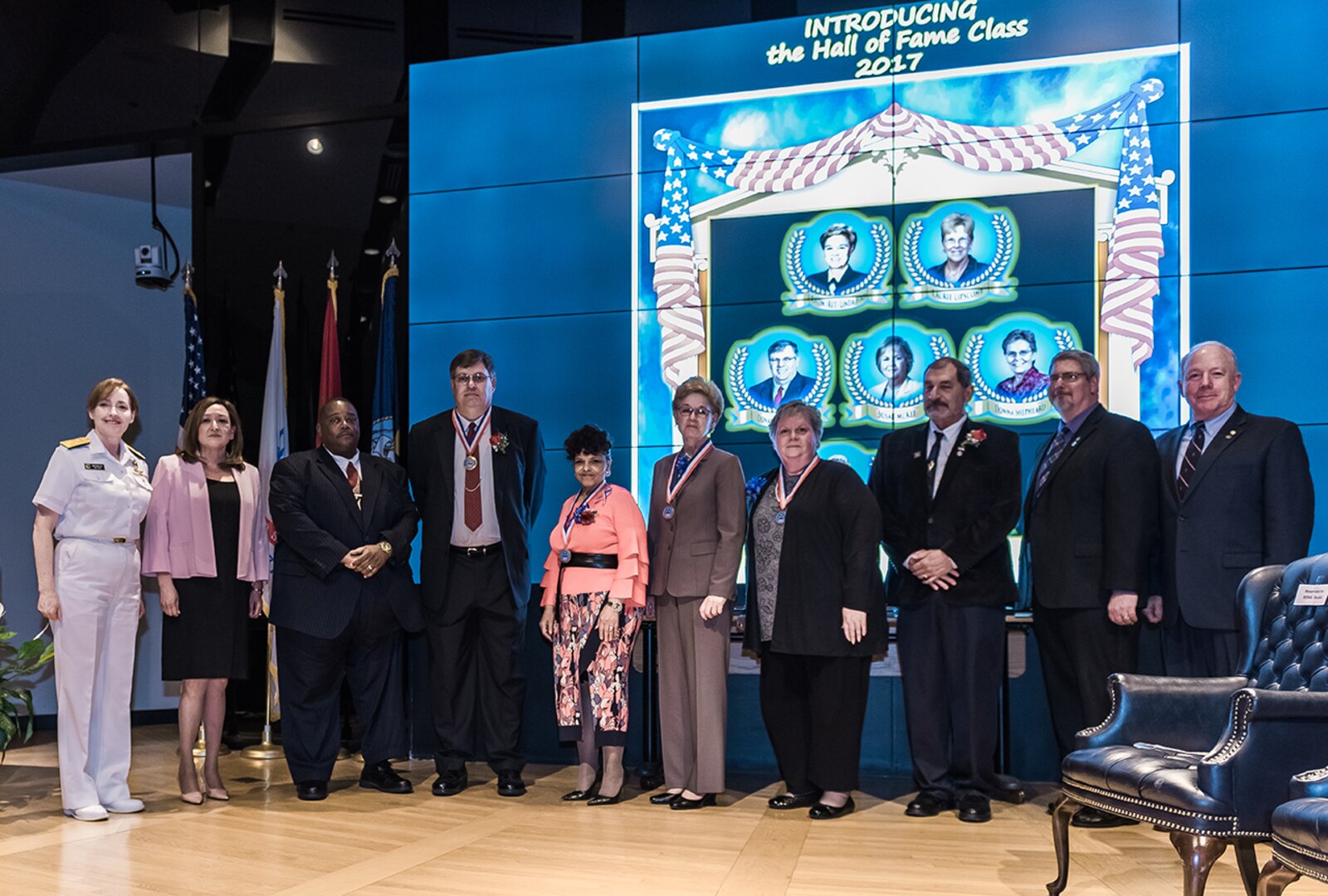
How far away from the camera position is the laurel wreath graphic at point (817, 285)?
223 inches

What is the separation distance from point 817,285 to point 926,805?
250 cm

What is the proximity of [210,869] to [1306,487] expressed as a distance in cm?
393

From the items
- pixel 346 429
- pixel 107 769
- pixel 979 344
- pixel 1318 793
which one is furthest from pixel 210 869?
pixel 979 344

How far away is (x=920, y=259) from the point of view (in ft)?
18.4

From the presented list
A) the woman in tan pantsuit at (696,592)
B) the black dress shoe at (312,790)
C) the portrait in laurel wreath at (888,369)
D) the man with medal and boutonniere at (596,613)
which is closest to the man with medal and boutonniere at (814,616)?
the woman in tan pantsuit at (696,592)

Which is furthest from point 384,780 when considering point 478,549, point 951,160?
point 951,160

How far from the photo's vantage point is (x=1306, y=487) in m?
4.20

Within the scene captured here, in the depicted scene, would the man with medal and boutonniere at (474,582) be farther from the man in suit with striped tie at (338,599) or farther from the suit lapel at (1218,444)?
the suit lapel at (1218,444)

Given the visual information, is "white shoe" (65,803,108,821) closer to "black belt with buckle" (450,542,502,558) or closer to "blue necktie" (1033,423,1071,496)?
"black belt with buckle" (450,542,502,558)

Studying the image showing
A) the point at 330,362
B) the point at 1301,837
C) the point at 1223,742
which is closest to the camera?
the point at 1301,837

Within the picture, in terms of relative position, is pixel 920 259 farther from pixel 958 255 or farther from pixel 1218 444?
pixel 1218 444

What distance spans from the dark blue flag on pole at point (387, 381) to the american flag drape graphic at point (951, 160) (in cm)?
148

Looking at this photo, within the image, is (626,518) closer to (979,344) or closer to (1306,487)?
(979,344)

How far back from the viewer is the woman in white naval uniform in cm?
457
